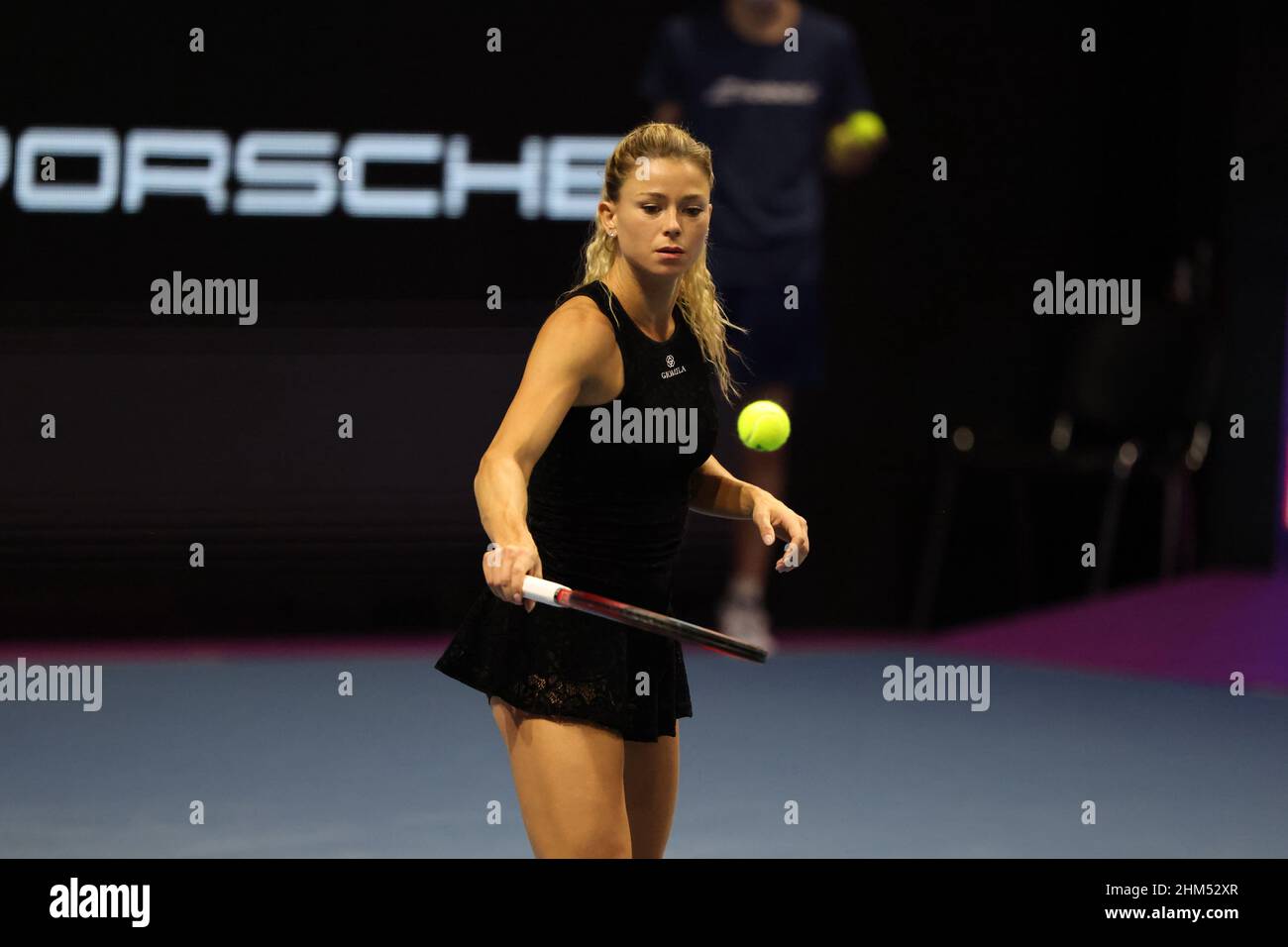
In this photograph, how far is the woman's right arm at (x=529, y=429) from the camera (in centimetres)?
312

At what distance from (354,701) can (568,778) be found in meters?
3.77

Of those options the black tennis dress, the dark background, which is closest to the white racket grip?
the black tennis dress

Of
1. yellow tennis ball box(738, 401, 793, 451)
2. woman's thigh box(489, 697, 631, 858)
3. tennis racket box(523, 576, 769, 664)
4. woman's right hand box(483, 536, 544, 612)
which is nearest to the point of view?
woman's right hand box(483, 536, 544, 612)

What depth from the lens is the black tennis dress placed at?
11.5ft

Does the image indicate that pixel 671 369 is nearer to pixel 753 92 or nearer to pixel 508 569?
pixel 508 569

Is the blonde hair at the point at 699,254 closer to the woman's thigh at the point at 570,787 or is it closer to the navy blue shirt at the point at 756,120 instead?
the woman's thigh at the point at 570,787

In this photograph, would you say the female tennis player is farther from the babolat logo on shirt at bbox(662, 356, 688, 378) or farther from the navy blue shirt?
the navy blue shirt

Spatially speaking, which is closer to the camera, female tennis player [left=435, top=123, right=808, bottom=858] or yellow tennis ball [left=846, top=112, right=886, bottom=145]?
female tennis player [left=435, top=123, right=808, bottom=858]

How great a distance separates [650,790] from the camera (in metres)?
3.71

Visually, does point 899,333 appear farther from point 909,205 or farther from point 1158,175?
point 1158,175

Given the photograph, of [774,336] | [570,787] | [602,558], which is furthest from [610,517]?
[774,336]

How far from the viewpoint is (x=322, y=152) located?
8297 mm
